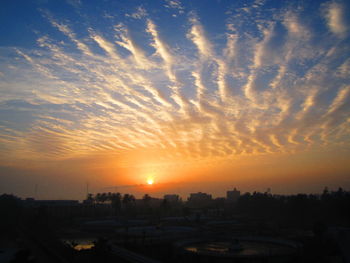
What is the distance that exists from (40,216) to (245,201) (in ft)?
265

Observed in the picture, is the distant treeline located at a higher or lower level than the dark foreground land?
higher

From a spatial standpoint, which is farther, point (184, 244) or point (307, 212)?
point (307, 212)

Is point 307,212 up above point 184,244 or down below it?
above

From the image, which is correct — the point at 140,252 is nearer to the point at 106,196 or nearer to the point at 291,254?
the point at 291,254

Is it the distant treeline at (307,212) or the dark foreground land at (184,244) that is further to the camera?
Answer: the distant treeline at (307,212)

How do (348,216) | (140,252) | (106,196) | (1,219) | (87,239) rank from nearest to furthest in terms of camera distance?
(140,252), (87,239), (1,219), (348,216), (106,196)

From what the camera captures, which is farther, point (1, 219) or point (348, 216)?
point (348, 216)

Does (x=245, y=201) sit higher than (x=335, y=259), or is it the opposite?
(x=245, y=201)

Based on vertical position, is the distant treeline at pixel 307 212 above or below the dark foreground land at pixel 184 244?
above

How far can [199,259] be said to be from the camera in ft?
107

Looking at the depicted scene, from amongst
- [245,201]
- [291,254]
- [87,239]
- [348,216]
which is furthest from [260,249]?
[245,201]

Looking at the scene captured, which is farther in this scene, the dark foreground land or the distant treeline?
the distant treeline

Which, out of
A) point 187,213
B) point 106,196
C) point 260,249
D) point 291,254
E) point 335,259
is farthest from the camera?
point 106,196

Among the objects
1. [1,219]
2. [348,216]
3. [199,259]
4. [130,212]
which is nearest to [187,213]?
[130,212]
